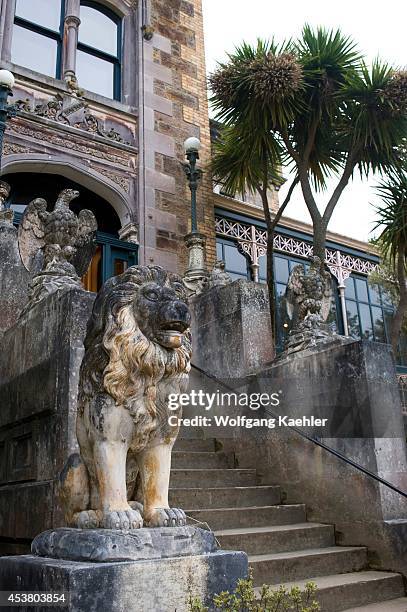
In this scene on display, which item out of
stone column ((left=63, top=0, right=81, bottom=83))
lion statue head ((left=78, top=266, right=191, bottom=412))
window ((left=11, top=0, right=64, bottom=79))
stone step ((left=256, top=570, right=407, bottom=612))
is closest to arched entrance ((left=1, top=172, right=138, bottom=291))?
stone column ((left=63, top=0, right=81, bottom=83))

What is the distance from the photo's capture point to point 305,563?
468cm

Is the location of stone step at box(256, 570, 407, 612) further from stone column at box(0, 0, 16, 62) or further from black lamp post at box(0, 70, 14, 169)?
stone column at box(0, 0, 16, 62)

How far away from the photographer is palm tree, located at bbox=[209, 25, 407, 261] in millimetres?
9820

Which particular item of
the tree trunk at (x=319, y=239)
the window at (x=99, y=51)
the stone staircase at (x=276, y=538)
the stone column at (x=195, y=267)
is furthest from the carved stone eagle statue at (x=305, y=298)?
the window at (x=99, y=51)

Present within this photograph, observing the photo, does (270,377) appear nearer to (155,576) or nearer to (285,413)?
(285,413)

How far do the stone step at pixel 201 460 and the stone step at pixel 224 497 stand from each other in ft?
1.81

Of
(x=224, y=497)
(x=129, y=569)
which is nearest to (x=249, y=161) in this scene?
(x=224, y=497)

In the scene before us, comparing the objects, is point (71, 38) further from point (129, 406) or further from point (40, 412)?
point (129, 406)

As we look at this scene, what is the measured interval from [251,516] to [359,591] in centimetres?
110

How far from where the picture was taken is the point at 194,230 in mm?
9766

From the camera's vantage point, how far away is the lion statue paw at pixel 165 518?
2.90 meters

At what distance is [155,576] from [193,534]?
0.32 meters

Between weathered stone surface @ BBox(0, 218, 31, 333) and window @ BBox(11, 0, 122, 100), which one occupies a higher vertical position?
window @ BBox(11, 0, 122, 100)

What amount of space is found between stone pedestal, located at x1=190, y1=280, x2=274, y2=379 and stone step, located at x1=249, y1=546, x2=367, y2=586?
2.27 metres
